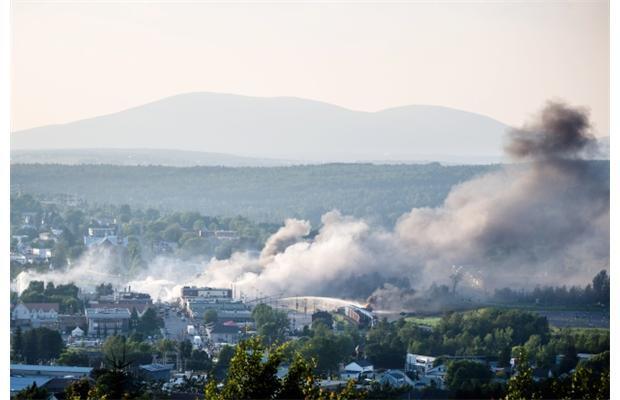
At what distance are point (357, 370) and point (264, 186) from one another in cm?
628

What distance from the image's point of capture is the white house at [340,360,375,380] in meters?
12.7

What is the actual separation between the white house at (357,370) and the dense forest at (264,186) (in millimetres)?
4594

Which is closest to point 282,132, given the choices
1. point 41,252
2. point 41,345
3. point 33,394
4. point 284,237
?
point 284,237

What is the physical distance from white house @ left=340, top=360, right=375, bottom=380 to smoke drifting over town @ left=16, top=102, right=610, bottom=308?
2.99 m

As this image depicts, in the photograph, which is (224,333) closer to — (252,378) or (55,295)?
(55,295)

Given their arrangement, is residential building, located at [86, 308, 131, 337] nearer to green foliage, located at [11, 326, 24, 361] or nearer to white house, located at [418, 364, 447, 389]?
green foliage, located at [11, 326, 24, 361]

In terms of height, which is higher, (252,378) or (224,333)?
(252,378)

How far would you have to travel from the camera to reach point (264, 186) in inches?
736

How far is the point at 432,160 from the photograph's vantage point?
17719 millimetres

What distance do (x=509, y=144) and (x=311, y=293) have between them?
10.8ft

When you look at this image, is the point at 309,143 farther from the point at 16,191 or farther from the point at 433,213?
the point at 16,191

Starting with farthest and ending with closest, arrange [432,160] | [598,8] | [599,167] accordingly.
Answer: [432,160] → [599,167] → [598,8]

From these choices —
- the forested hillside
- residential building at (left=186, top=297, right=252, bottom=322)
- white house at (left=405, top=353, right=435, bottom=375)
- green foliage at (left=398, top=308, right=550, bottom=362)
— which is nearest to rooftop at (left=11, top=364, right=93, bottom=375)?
residential building at (left=186, top=297, right=252, bottom=322)

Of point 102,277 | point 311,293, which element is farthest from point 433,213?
point 102,277
